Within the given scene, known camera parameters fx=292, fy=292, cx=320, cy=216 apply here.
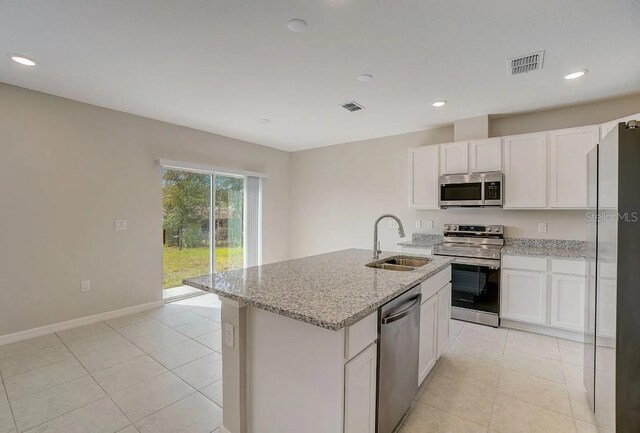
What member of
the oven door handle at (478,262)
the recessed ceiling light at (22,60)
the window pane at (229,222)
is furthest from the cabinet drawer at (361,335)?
the window pane at (229,222)

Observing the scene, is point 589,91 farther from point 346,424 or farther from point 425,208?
point 346,424

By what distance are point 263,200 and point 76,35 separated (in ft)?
12.1

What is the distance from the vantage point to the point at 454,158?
3.86 m

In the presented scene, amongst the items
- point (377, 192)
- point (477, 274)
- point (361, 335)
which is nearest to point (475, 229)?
point (477, 274)

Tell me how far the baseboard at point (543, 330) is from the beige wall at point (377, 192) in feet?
3.54

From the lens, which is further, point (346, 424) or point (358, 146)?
point (358, 146)

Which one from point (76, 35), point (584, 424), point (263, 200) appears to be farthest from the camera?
point (263, 200)


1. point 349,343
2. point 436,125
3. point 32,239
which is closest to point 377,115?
point 436,125

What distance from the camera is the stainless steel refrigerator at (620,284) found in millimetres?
1386

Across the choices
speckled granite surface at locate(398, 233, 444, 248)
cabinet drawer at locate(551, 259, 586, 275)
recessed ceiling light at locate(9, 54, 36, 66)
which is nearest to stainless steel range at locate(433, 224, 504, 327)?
speckled granite surface at locate(398, 233, 444, 248)

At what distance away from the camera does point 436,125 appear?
4.20 metres

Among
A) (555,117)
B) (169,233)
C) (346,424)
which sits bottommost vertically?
(346,424)

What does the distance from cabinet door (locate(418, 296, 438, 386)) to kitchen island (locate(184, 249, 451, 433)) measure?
1.37 ft

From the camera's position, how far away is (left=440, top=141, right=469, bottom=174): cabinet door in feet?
12.4
